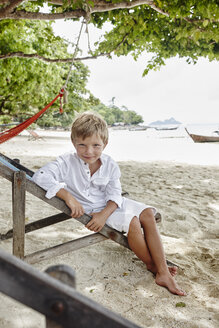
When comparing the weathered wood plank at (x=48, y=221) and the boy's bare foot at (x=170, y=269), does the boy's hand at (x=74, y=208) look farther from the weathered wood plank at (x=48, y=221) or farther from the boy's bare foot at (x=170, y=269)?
the boy's bare foot at (x=170, y=269)

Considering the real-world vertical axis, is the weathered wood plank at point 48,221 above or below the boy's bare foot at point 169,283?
above

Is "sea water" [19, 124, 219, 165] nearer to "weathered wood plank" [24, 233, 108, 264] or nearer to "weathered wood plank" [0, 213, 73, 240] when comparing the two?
"weathered wood plank" [0, 213, 73, 240]

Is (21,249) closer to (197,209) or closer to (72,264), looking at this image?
(72,264)

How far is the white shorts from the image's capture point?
226 centimetres

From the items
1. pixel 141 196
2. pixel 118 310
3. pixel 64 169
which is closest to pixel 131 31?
pixel 141 196

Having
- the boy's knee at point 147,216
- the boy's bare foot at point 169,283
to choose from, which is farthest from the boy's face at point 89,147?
the boy's bare foot at point 169,283

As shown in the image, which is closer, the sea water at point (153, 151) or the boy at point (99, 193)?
the boy at point (99, 193)

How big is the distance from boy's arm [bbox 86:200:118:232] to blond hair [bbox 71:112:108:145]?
1.71 feet

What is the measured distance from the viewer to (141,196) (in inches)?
184

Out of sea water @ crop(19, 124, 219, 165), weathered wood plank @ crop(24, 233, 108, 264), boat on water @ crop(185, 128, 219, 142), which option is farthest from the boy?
boat on water @ crop(185, 128, 219, 142)

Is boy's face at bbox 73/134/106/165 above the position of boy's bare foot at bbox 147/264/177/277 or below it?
above

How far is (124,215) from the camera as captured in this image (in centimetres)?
228

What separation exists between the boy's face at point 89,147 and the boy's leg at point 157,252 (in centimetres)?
60

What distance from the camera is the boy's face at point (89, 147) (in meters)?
2.26
